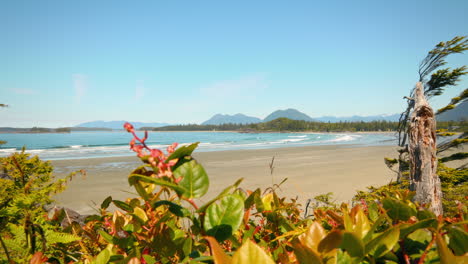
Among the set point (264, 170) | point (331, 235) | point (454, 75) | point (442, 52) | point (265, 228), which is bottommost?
point (264, 170)

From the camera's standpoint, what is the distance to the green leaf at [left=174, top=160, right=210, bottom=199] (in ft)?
1.60

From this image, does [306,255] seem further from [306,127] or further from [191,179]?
[306,127]

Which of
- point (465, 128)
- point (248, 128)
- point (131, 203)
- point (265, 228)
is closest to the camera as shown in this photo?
point (131, 203)

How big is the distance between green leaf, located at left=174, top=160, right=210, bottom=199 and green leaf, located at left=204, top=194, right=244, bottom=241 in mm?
61

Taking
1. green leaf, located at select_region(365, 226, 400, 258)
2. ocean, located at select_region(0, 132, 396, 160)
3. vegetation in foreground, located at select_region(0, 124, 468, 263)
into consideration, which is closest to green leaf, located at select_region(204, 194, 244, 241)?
vegetation in foreground, located at select_region(0, 124, 468, 263)

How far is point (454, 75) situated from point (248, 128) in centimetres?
12966

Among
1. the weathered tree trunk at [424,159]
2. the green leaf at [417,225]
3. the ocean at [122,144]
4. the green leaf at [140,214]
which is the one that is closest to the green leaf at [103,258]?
the green leaf at [140,214]

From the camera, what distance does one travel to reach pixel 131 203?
→ 0.89 metres

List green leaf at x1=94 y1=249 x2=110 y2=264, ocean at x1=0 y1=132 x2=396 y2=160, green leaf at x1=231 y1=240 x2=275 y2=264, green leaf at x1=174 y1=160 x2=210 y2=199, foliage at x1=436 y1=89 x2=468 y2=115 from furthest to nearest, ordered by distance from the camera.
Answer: ocean at x1=0 y1=132 x2=396 y2=160 → foliage at x1=436 y1=89 x2=468 y2=115 → green leaf at x1=94 y1=249 x2=110 y2=264 → green leaf at x1=174 y1=160 x2=210 y2=199 → green leaf at x1=231 y1=240 x2=275 y2=264

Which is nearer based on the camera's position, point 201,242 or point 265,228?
point 201,242

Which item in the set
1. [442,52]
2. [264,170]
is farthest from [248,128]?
[442,52]

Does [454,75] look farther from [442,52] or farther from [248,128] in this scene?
[248,128]

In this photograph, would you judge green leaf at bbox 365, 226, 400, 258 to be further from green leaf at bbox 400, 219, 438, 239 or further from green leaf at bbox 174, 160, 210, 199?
green leaf at bbox 174, 160, 210, 199

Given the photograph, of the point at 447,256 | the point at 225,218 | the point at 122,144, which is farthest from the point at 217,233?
the point at 122,144
